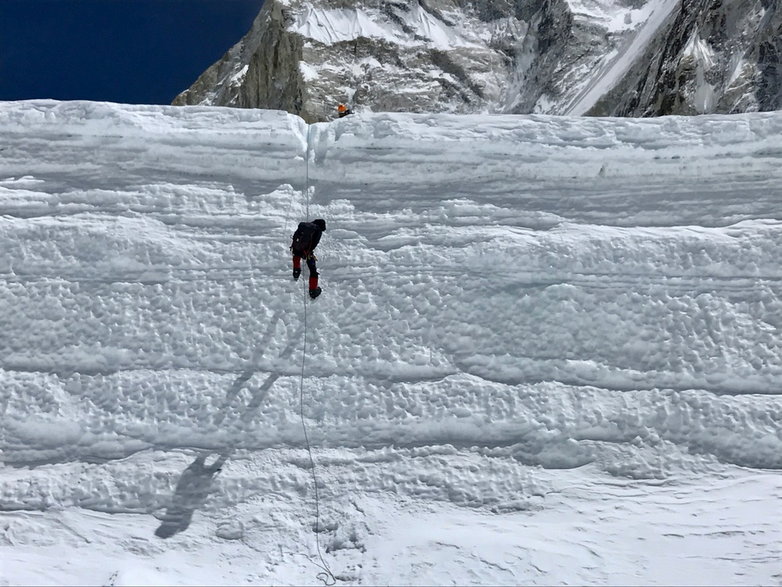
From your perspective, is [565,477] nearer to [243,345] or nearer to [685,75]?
[243,345]

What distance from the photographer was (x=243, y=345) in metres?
6.84

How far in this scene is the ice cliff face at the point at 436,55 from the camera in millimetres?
34947

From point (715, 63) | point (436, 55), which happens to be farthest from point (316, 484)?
point (436, 55)

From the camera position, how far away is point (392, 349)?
6.86 meters

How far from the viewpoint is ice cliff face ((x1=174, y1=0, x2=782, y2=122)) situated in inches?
1376

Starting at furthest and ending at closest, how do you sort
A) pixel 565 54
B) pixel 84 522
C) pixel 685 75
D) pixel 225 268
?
pixel 565 54, pixel 685 75, pixel 225 268, pixel 84 522

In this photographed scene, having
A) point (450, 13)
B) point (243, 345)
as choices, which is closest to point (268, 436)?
point (243, 345)

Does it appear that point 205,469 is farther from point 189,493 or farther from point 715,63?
point 715,63

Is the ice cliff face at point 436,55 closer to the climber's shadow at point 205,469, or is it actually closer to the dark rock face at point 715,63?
the dark rock face at point 715,63

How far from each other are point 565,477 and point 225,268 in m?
4.05

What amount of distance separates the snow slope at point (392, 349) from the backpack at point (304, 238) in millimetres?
508

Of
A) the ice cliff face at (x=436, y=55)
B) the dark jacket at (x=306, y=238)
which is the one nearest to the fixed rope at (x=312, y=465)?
the dark jacket at (x=306, y=238)

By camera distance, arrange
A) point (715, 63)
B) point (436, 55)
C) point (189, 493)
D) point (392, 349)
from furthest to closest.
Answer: point (436, 55), point (715, 63), point (392, 349), point (189, 493)

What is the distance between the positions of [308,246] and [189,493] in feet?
8.51
